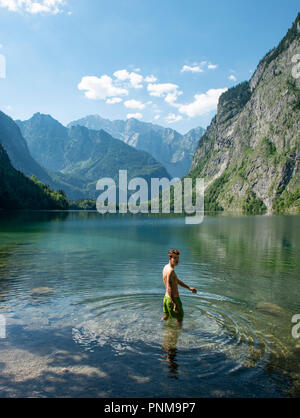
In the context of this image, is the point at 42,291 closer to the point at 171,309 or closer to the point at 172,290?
the point at 171,309

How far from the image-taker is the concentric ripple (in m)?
14.2

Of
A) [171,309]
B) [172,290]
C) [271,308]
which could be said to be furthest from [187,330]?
[271,308]

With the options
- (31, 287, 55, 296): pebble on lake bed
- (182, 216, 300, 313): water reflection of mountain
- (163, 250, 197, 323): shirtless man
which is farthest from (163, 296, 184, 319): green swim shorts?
(31, 287, 55, 296): pebble on lake bed

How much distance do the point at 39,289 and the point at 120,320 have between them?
10.9 meters

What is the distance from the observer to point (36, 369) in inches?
478

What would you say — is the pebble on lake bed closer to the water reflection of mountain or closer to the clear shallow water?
the clear shallow water

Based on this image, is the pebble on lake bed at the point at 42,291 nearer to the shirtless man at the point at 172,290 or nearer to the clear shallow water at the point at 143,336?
the clear shallow water at the point at 143,336

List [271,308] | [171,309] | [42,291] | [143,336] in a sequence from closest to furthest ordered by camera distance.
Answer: [143,336] < [171,309] < [271,308] < [42,291]

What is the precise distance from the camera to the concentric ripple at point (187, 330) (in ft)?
46.8

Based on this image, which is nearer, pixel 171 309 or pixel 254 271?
pixel 171 309

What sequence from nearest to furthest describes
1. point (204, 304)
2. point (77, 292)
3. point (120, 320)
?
point (120, 320)
point (204, 304)
point (77, 292)

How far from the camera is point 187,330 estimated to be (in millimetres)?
16703
